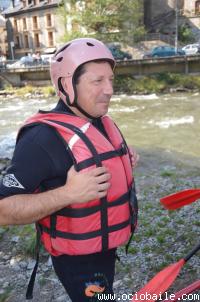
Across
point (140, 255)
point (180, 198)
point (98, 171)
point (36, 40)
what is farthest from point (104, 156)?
point (36, 40)

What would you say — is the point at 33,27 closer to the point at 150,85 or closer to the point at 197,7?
the point at 197,7

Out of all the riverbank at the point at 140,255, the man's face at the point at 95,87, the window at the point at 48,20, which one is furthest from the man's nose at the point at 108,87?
the window at the point at 48,20

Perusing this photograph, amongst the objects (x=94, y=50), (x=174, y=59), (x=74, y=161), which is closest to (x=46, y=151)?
(x=74, y=161)

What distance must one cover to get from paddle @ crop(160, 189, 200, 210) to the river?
7.76 meters

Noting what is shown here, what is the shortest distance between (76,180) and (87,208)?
0.73 feet

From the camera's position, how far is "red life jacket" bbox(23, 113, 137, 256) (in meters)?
1.75

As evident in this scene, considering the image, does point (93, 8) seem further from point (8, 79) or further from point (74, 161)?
point (74, 161)

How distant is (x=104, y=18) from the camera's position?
29453mm

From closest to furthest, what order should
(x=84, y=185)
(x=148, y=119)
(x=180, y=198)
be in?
1. (x=84, y=185)
2. (x=180, y=198)
3. (x=148, y=119)

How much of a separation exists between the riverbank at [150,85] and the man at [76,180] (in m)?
24.0

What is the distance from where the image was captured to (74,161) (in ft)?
5.57

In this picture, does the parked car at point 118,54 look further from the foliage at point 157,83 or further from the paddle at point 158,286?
the paddle at point 158,286

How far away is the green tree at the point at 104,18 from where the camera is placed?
1161 inches

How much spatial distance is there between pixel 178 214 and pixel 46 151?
3.68 m
